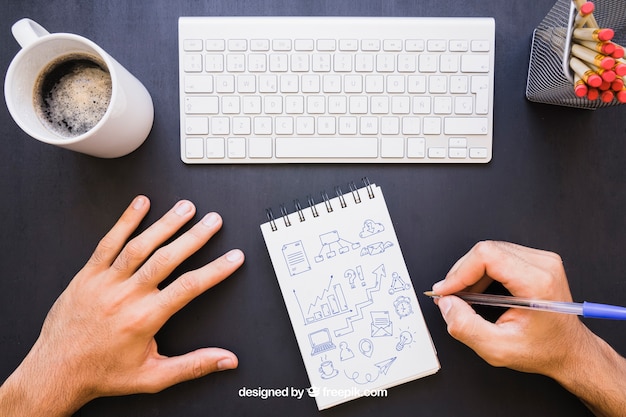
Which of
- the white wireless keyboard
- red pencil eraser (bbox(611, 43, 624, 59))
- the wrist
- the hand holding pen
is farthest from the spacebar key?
the wrist

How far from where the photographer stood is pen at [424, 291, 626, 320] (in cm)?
59

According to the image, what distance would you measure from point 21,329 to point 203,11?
58 centimetres

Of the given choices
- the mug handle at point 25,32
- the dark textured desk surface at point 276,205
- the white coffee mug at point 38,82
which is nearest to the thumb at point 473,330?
the dark textured desk surface at point 276,205

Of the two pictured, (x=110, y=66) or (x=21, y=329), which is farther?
(x=21, y=329)

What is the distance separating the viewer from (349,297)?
2.38 ft

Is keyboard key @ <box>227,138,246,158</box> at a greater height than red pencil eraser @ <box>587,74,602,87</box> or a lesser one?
lesser

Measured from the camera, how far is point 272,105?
0.71 meters

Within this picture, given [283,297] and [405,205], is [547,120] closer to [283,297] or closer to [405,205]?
[405,205]

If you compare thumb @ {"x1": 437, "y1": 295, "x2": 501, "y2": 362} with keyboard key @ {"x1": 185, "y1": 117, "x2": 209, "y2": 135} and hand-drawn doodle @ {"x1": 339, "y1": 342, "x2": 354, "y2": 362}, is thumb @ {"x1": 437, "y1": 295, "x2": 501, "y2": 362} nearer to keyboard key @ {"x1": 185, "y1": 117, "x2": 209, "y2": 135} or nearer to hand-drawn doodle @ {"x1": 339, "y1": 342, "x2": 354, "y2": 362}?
hand-drawn doodle @ {"x1": 339, "y1": 342, "x2": 354, "y2": 362}

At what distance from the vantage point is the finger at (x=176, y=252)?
70 centimetres

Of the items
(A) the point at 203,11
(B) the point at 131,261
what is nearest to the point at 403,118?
(A) the point at 203,11

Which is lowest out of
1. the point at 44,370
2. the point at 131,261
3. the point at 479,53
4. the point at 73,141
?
the point at 44,370

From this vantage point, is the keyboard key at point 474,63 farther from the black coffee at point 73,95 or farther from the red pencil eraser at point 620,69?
the black coffee at point 73,95

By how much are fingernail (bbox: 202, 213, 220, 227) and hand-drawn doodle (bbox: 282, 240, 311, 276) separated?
0.11m
